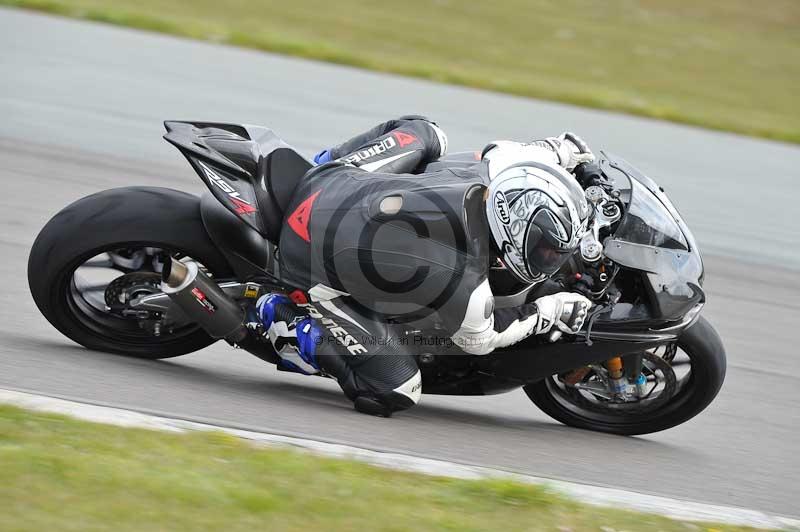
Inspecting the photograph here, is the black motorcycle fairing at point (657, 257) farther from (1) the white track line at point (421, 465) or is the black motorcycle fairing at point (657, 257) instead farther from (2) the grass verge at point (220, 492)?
(2) the grass verge at point (220, 492)

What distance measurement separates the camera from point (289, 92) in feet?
37.9

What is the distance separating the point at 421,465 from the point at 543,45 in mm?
13417

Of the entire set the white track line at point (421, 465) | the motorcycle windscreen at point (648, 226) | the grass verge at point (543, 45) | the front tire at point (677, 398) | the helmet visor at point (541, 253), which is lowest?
the white track line at point (421, 465)

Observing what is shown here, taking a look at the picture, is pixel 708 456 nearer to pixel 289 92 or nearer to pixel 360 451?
pixel 360 451

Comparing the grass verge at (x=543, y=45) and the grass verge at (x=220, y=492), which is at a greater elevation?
the grass verge at (x=543, y=45)

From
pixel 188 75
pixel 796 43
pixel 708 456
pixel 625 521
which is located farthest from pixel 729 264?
pixel 796 43

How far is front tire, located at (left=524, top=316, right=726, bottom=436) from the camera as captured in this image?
495cm

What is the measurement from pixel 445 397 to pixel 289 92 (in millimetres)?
6568

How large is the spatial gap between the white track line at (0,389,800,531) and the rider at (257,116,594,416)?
Answer: 21.6 inches

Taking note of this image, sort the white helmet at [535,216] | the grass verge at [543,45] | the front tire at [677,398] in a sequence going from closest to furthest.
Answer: the white helmet at [535,216]
the front tire at [677,398]
the grass verge at [543,45]

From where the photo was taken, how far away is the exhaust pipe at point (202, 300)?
15.2 ft

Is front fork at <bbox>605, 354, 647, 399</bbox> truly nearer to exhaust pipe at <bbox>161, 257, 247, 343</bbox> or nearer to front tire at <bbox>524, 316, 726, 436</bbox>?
front tire at <bbox>524, 316, 726, 436</bbox>

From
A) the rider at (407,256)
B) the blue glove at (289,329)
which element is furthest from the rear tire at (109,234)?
the rider at (407,256)

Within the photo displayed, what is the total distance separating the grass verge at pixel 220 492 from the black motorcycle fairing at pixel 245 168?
3.38 feet
